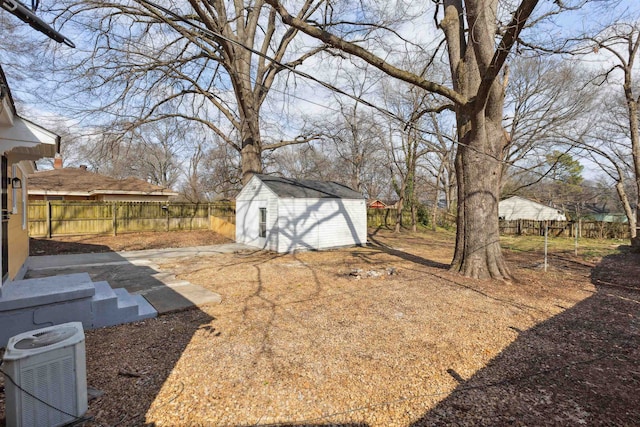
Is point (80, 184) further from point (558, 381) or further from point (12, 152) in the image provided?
point (558, 381)

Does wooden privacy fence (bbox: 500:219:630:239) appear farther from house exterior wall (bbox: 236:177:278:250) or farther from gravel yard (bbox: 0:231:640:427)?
house exterior wall (bbox: 236:177:278:250)

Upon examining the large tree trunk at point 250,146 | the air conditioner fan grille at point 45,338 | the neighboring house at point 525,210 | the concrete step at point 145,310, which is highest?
the large tree trunk at point 250,146

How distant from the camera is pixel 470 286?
637 centimetres

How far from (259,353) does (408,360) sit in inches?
63.5

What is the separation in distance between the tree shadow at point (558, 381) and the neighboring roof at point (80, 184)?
21.2 metres

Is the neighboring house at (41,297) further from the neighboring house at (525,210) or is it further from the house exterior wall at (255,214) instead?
the neighboring house at (525,210)

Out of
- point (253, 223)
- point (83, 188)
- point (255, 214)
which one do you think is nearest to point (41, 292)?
point (255, 214)

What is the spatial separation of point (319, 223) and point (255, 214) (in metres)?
2.71

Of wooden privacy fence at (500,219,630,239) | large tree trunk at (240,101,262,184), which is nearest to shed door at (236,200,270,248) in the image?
large tree trunk at (240,101,262,184)

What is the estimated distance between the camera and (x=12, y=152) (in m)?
4.90

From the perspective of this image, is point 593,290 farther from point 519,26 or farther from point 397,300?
point 519,26

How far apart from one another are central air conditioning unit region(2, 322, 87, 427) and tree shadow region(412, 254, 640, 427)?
251cm

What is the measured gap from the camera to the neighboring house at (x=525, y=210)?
35.2 meters

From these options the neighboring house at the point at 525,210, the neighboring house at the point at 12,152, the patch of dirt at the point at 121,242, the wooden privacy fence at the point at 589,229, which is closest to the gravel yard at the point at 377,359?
the neighboring house at the point at 12,152
